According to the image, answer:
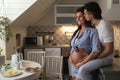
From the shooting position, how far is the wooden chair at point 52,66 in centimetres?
441

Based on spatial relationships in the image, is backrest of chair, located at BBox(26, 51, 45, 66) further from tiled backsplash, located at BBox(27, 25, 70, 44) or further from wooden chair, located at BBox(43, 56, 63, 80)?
tiled backsplash, located at BBox(27, 25, 70, 44)

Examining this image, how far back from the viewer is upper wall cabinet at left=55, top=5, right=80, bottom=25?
19.0 feet

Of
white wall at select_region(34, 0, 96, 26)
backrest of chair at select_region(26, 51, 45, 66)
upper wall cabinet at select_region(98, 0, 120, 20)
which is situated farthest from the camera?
white wall at select_region(34, 0, 96, 26)

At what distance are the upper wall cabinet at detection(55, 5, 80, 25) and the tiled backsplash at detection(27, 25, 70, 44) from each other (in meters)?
0.51

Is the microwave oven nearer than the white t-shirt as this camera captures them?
No

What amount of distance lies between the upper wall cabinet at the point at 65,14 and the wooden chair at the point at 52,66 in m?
1.42

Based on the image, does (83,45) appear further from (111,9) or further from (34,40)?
(34,40)

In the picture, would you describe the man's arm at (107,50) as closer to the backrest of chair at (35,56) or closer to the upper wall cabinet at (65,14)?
the backrest of chair at (35,56)

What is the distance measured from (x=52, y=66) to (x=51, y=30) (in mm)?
1976

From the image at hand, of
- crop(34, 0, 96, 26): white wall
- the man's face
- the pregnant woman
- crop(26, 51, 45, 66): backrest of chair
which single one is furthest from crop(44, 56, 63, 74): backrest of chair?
the man's face

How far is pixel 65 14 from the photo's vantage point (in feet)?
19.0

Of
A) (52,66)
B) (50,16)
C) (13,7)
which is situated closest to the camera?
(13,7)

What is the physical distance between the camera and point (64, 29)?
6305 millimetres

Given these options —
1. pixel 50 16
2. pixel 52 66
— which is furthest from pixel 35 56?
pixel 50 16
